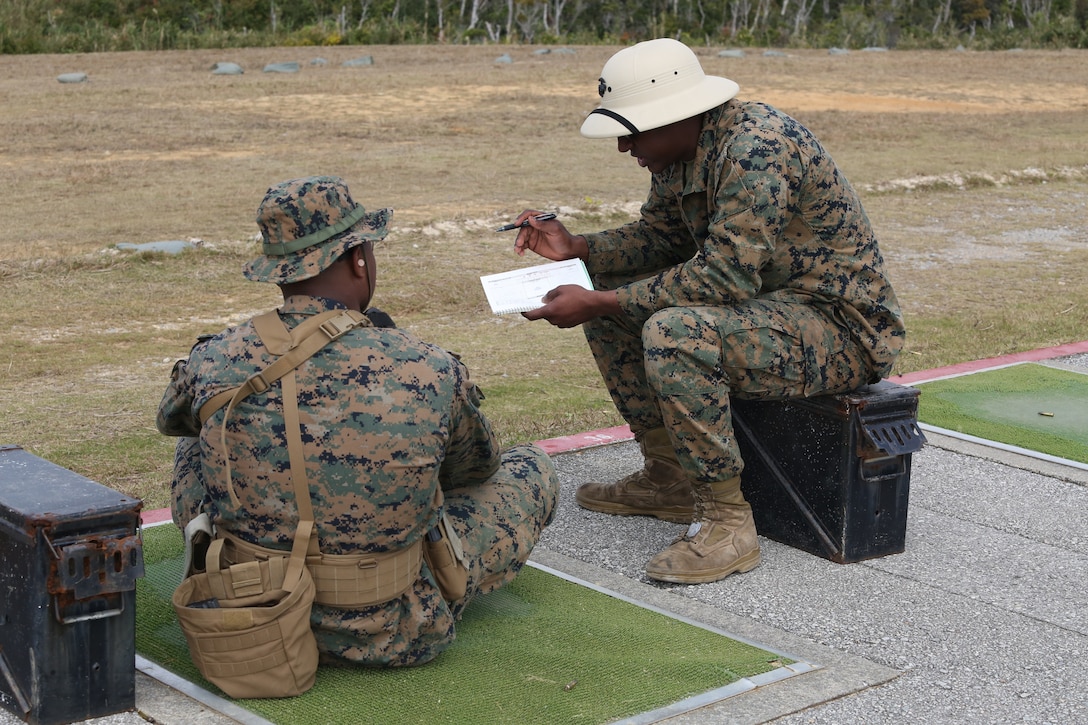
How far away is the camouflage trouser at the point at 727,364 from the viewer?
405 cm

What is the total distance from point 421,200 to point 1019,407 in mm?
8060

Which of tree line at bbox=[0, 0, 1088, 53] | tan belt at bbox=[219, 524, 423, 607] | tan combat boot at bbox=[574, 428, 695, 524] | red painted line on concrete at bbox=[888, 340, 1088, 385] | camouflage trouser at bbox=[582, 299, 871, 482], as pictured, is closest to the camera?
tan belt at bbox=[219, 524, 423, 607]

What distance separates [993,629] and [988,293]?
6523 mm

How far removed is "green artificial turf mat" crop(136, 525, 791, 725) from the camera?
3.21m

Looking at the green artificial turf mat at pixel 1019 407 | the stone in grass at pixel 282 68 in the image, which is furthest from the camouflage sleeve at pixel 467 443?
the stone in grass at pixel 282 68

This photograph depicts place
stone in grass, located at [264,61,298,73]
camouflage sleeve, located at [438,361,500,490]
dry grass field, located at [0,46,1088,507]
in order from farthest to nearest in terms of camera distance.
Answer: stone in grass, located at [264,61,298,73] → dry grass field, located at [0,46,1088,507] → camouflage sleeve, located at [438,361,500,490]

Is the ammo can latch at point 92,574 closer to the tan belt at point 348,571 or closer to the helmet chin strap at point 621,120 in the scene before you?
the tan belt at point 348,571

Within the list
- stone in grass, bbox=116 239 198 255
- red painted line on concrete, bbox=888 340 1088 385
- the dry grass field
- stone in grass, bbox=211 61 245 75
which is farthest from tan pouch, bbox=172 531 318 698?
stone in grass, bbox=211 61 245 75

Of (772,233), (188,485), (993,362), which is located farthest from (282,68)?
(188,485)

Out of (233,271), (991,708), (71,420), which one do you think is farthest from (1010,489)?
(233,271)

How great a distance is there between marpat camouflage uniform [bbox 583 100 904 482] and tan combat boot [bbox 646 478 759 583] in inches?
3.8

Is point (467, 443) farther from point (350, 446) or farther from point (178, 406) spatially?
point (178, 406)

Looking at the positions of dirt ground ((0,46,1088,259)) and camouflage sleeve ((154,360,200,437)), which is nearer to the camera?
camouflage sleeve ((154,360,200,437))

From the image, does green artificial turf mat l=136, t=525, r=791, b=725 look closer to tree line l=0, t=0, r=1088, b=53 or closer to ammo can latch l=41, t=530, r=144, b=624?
ammo can latch l=41, t=530, r=144, b=624
